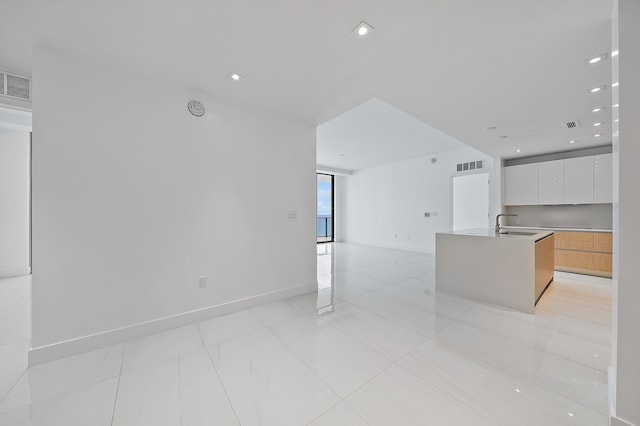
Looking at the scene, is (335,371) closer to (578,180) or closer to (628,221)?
(628,221)

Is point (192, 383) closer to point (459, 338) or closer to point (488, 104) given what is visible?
point (459, 338)

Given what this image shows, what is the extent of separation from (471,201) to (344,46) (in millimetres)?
5796

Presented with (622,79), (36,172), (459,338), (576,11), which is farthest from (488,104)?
(36,172)

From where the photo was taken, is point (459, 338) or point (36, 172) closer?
point (36, 172)

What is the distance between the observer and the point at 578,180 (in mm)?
4645

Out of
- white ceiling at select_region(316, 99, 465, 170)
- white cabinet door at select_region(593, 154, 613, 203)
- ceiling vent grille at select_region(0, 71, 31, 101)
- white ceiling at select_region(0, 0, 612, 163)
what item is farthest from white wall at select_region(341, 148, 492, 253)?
ceiling vent grille at select_region(0, 71, 31, 101)

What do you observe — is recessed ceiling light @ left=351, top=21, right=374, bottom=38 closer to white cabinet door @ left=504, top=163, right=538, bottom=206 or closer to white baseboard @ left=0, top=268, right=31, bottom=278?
white cabinet door @ left=504, top=163, right=538, bottom=206

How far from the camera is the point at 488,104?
2.95m

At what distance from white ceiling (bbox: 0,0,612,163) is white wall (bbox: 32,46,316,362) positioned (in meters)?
0.30

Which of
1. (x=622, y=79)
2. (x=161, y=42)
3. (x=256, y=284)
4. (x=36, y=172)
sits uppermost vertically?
(x=161, y=42)

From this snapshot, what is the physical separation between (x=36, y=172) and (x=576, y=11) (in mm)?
4124

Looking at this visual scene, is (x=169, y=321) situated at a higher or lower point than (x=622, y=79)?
lower

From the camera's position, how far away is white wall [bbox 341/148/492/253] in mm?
6445

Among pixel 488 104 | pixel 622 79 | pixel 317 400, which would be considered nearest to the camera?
pixel 622 79
